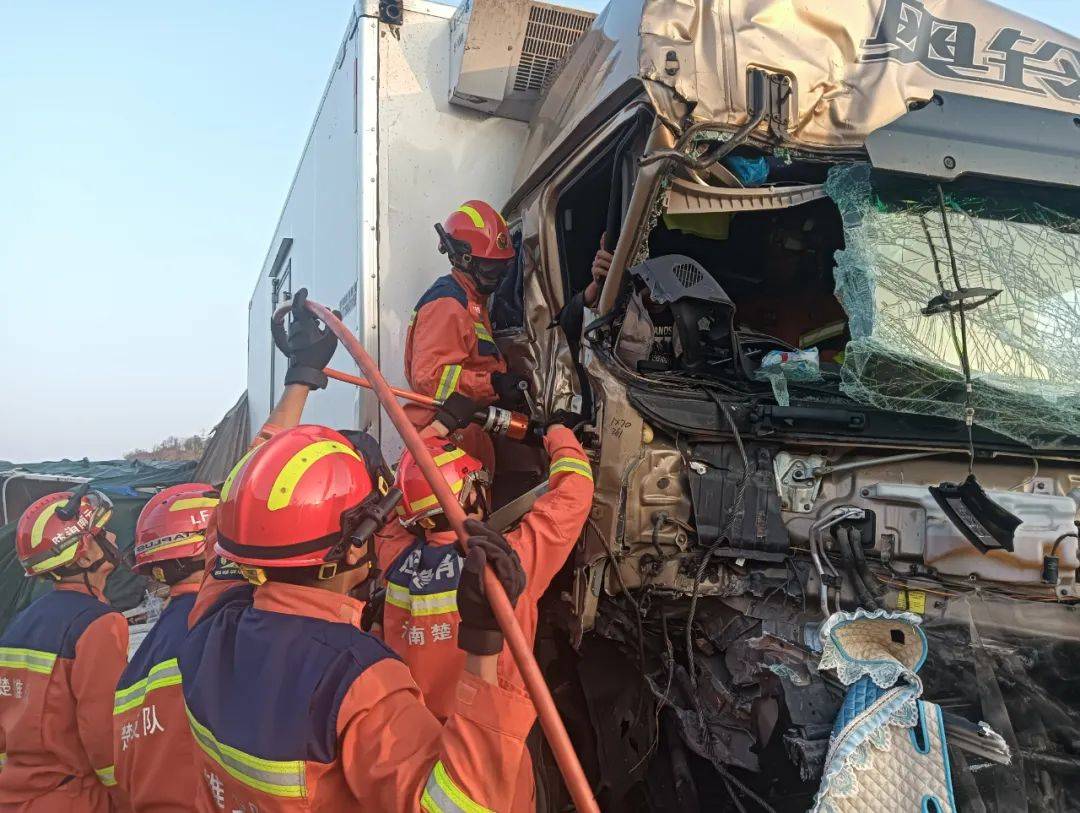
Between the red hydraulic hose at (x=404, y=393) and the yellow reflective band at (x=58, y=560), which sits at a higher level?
the red hydraulic hose at (x=404, y=393)

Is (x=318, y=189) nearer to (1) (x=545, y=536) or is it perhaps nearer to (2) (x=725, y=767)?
(1) (x=545, y=536)

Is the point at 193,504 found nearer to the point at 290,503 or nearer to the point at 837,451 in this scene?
the point at 290,503

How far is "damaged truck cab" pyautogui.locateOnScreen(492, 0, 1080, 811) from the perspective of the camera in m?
2.29

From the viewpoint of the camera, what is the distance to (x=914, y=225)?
97.8 inches

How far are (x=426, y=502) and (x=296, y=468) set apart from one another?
973mm

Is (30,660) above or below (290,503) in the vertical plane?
below

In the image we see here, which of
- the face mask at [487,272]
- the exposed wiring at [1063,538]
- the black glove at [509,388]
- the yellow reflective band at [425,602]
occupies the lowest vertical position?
the yellow reflective band at [425,602]

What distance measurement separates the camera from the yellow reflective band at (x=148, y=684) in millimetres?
2277

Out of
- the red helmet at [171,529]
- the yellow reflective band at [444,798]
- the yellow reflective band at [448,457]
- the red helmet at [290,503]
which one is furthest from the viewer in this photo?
the red helmet at [171,529]

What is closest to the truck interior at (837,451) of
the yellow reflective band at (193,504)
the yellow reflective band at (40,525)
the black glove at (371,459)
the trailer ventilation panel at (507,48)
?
the black glove at (371,459)

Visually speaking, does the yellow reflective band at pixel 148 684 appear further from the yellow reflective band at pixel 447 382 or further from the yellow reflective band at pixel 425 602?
the yellow reflective band at pixel 447 382

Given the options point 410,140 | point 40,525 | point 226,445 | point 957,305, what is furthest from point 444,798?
point 226,445

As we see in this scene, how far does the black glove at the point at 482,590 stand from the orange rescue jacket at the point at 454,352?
5.95 ft

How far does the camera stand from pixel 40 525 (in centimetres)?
346
